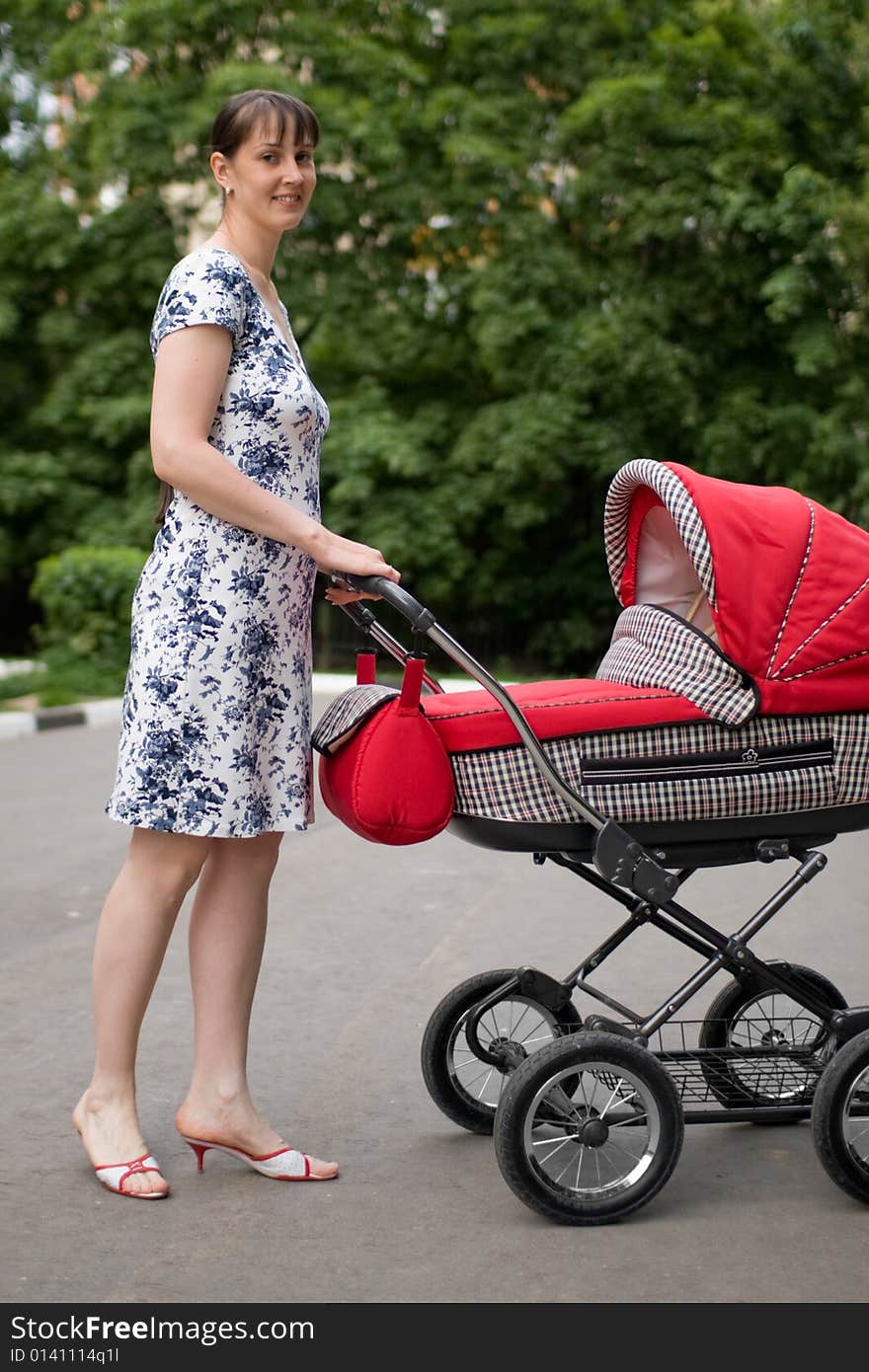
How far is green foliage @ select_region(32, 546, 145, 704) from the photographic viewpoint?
1596 centimetres

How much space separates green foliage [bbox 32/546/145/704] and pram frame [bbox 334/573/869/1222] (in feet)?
40.5

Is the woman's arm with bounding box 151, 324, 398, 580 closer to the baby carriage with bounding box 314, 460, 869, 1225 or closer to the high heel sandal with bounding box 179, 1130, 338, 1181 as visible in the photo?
the baby carriage with bounding box 314, 460, 869, 1225

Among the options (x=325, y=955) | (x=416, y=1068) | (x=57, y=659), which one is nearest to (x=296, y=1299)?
(x=416, y=1068)

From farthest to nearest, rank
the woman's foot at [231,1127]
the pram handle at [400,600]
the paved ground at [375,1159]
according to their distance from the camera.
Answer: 1. the woman's foot at [231,1127]
2. the pram handle at [400,600]
3. the paved ground at [375,1159]

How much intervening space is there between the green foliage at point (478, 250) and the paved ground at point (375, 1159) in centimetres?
1274

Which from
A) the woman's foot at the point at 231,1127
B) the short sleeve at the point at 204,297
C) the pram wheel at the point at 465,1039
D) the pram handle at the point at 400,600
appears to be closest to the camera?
A: the pram handle at the point at 400,600

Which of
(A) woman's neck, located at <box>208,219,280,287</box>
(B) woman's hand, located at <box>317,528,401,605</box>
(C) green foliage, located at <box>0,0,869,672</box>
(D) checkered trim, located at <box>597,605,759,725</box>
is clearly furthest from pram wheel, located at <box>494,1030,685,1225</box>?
(C) green foliage, located at <box>0,0,869,672</box>

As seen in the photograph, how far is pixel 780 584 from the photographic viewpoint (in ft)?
11.2

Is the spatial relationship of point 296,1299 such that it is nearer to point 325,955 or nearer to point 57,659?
point 325,955

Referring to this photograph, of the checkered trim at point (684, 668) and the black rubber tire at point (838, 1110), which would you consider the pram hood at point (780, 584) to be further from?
the black rubber tire at point (838, 1110)

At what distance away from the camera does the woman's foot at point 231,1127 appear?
3.57 metres

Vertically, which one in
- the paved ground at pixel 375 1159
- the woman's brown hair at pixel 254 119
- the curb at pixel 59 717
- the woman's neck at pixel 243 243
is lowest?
the paved ground at pixel 375 1159

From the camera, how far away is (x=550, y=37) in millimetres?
19656

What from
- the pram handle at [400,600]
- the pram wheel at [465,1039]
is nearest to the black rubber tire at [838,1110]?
the pram wheel at [465,1039]
